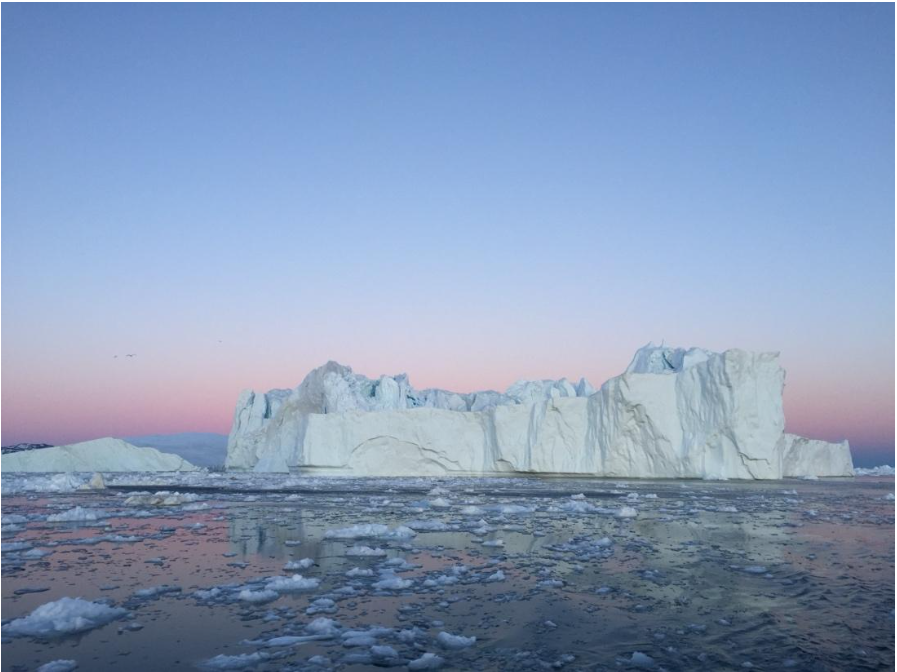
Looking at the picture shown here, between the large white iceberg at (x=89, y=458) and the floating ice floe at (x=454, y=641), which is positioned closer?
the floating ice floe at (x=454, y=641)

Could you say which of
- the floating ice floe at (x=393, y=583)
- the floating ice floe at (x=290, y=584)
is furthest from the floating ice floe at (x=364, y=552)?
the floating ice floe at (x=290, y=584)

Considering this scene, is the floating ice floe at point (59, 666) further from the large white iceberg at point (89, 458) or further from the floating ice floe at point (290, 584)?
the large white iceberg at point (89, 458)

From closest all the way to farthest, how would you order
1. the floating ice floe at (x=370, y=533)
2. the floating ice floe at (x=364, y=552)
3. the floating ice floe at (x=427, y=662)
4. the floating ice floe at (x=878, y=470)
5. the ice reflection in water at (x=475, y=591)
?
the floating ice floe at (x=427, y=662) → the ice reflection in water at (x=475, y=591) → the floating ice floe at (x=364, y=552) → the floating ice floe at (x=370, y=533) → the floating ice floe at (x=878, y=470)

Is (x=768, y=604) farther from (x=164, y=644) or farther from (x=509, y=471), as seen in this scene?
(x=509, y=471)

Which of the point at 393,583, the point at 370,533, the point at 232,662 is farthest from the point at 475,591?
the point at 370,533

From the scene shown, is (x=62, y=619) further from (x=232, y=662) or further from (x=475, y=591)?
(x=475, y=591)

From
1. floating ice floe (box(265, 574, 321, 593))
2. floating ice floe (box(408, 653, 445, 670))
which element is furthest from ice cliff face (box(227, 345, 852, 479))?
floating ice floe (box(408, 653, 445, 670))

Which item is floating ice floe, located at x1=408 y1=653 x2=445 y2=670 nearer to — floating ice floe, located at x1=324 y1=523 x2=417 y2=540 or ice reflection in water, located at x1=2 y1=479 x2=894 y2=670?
ice reflection in water, located at x1=2 y1=479 x2=894 y2=670
